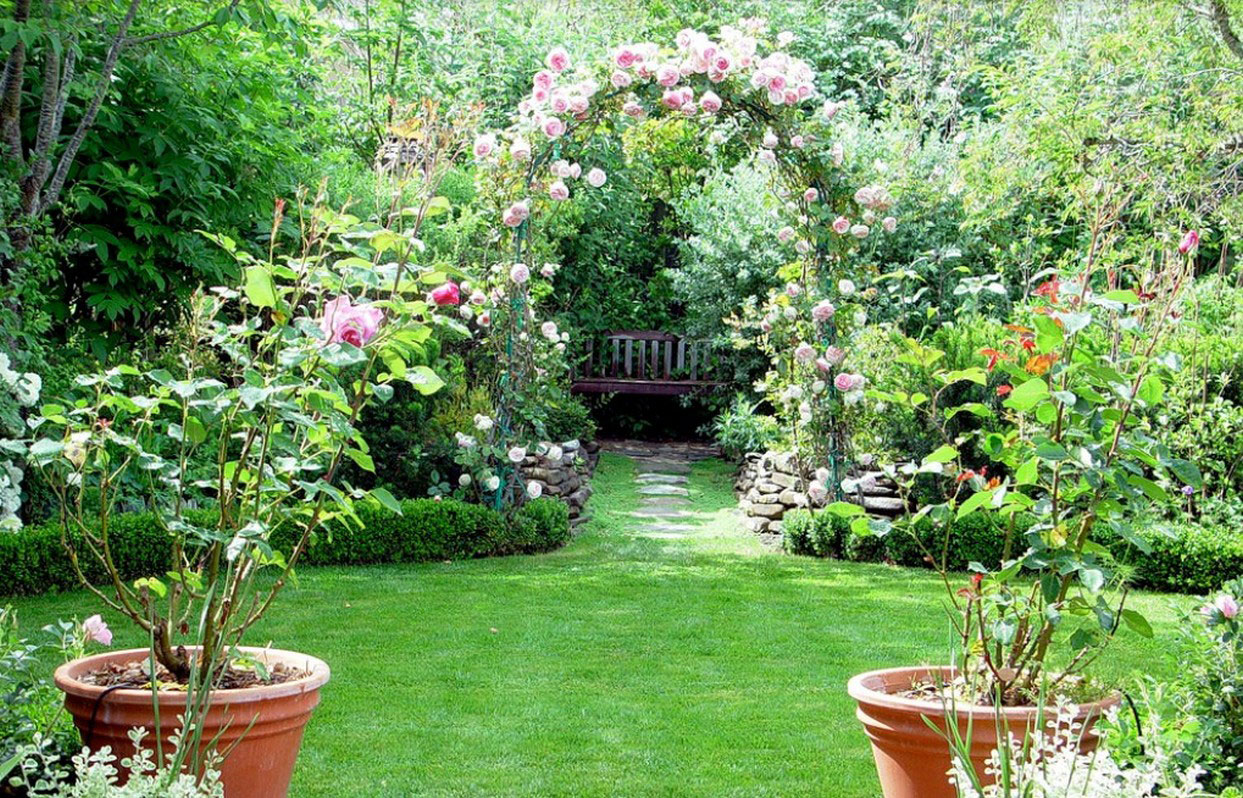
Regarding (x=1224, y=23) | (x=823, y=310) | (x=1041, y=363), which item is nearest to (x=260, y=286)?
(x=1041, y=363)

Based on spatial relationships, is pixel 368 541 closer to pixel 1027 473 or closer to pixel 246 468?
pixel 246 468

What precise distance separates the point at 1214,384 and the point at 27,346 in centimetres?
678

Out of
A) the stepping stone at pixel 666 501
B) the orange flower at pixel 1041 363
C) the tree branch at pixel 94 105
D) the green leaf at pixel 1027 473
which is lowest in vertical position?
the stepping stone at pixel 666 501

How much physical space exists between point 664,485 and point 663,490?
0.27 metres

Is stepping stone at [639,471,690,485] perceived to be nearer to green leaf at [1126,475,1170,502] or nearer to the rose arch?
the rose arch

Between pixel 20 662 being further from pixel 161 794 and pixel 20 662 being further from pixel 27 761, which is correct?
pixel 161 794

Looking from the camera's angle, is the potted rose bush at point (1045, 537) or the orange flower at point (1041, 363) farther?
the orange flower at point (1041, 363)

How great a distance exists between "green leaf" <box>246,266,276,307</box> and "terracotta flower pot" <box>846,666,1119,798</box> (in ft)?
4.91

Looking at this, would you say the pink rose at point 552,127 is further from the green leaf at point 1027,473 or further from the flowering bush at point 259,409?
the green leaf at point 1027,473

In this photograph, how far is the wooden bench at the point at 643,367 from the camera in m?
12.7

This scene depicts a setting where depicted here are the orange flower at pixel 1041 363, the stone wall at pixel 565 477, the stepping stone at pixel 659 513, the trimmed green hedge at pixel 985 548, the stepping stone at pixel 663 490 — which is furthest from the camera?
the stepping stone at pixel 663 490

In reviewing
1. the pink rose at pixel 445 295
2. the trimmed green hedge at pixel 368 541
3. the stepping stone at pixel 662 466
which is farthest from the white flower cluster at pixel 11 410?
the stepping stone at pixel 662 466

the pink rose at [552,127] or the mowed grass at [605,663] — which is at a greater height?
the pink rose at [552,127]

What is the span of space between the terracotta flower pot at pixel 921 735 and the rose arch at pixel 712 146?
451 cm
